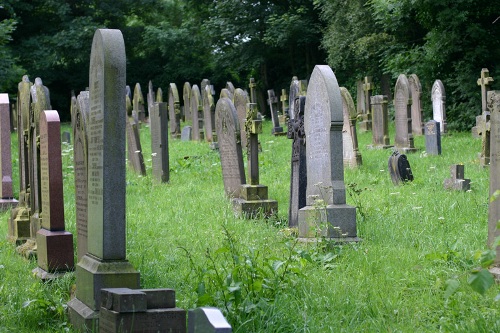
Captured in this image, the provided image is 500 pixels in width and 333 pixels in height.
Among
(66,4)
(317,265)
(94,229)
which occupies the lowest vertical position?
(317,265)

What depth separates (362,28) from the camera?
32375 millimetres

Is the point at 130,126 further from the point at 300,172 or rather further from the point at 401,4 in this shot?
the point at 401,4

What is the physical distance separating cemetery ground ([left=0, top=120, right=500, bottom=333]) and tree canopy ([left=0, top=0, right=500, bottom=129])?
58.4 feet

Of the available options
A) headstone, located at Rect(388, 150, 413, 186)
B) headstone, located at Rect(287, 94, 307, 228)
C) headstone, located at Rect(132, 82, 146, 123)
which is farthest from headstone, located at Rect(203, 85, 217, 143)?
headstone, located at Rect(287, 94, 307, 228)

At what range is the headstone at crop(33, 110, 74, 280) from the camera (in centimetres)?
718

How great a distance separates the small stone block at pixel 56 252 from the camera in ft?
23.5

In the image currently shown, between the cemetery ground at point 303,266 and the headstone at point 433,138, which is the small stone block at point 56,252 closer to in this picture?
the cemetery ground at point 303,266

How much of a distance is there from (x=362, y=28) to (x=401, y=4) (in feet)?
20.7

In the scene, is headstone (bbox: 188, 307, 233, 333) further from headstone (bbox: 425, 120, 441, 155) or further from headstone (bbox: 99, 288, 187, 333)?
headstone (bbox: 425, 120, 441, 155)

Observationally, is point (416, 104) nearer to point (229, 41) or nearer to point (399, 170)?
point (399, 170)

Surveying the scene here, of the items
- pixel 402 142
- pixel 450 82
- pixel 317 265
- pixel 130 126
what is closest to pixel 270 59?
pixel 450 82

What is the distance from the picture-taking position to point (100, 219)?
5695 mm

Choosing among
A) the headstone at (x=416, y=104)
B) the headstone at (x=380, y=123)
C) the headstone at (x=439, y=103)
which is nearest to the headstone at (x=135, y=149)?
the headstone at (x=380, y=123)

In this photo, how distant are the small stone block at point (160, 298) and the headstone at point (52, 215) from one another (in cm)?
231
